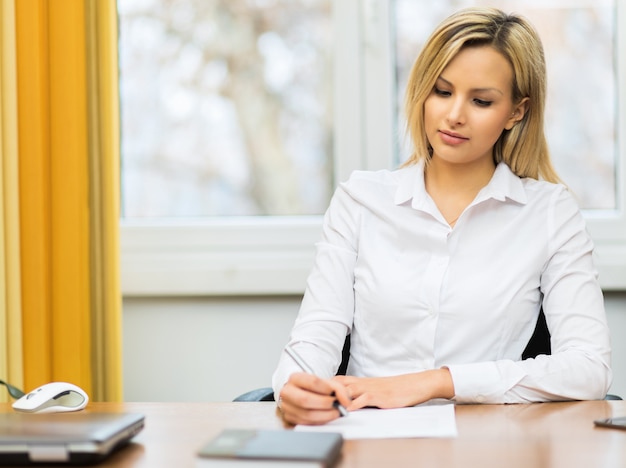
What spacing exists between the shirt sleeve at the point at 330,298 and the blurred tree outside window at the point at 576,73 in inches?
30.3

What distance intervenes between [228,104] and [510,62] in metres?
1.05

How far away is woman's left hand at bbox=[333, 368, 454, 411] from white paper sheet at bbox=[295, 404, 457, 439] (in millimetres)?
23

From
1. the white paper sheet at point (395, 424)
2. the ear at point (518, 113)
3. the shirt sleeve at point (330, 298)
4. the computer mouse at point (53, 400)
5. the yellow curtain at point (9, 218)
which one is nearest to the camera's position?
the white paper sheet at point (395, 424)

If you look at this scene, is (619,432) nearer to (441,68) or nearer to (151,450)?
(151,450)

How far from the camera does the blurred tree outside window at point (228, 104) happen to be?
2.50 metres

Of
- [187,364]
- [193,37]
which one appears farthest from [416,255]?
[193,37]

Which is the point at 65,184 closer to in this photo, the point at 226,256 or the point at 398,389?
the point at 226,256

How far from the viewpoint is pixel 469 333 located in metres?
1.66

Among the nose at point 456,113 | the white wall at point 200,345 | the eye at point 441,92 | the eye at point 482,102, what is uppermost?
the eye at point 441,92

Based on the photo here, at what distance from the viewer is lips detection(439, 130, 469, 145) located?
5.48ft

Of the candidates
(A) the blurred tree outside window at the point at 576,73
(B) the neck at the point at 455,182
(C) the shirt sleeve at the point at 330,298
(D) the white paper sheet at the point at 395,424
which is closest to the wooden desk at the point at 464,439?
(D) the white paper sheet at the point at 395,424

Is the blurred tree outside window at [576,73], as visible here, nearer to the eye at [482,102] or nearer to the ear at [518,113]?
the ear at [518,113]

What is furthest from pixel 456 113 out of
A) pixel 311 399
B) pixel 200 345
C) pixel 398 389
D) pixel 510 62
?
pixel 200 345

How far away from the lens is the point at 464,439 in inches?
43.3
